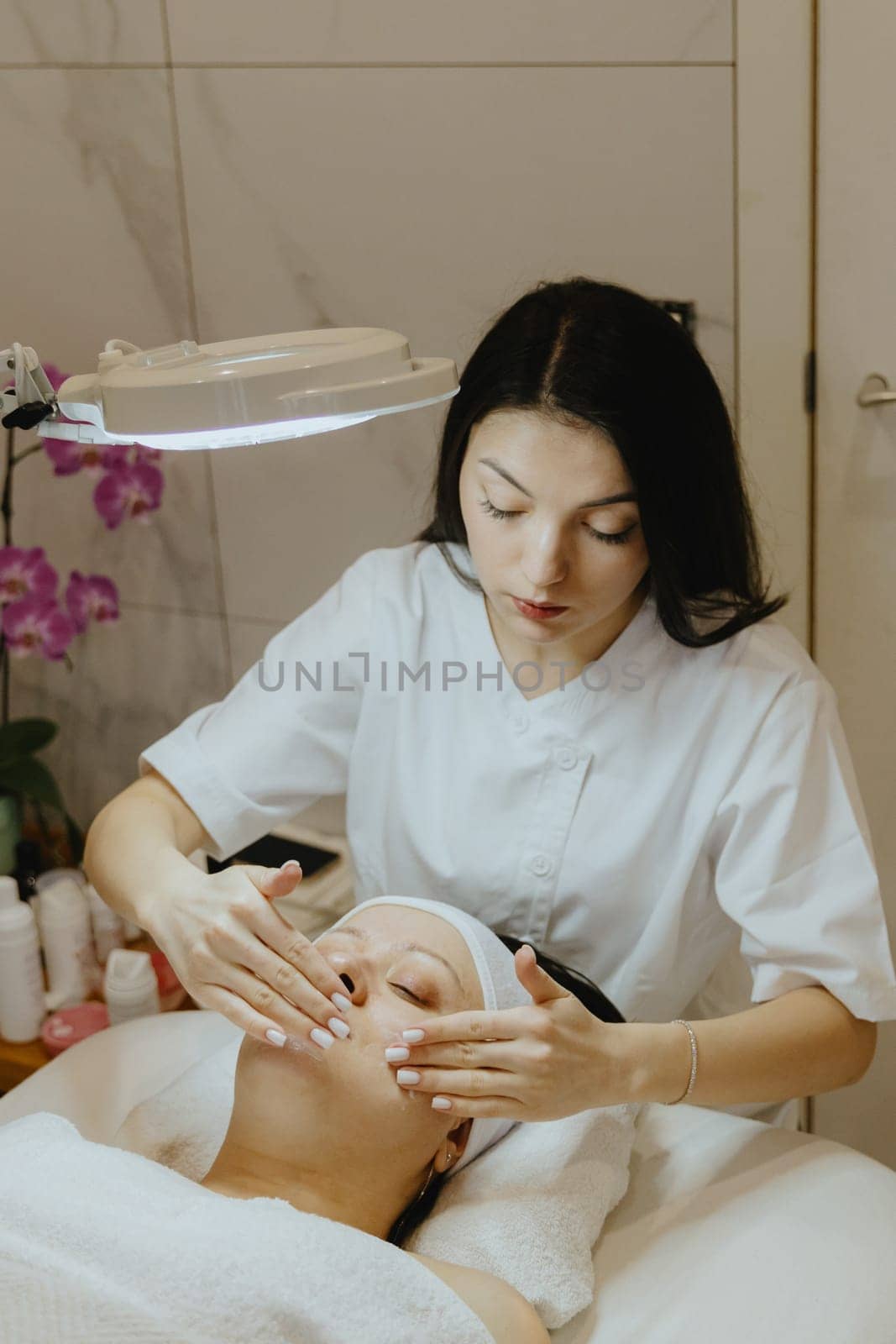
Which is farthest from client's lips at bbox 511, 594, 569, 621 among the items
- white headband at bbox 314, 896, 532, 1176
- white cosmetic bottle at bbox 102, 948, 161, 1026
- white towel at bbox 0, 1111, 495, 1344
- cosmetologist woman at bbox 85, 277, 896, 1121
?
white cosmetic bottle at bbox 102, 948, 161, 1026

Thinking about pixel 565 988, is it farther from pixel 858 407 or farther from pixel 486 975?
pixel 858 407

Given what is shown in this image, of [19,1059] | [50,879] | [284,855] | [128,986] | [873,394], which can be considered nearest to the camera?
[873,394]

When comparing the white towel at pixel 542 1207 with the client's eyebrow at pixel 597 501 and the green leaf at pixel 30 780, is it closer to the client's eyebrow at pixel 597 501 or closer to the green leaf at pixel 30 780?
the client's eyebrow at pixel 597 501

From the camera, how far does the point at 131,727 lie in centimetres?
225

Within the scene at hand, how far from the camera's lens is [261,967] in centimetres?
113

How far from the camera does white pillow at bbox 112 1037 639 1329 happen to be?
111cm

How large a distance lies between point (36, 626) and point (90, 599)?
9 cm

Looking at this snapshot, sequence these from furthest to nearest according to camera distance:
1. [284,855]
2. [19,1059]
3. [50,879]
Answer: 1. [284,855]
2. [50,879]
3. [19,1059]

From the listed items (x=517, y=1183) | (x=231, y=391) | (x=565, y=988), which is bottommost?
(x=517, y=1183)

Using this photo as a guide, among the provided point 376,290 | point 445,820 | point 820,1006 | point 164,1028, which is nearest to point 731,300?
point 376,290

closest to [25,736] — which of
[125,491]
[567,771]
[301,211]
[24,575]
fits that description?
[24,575]

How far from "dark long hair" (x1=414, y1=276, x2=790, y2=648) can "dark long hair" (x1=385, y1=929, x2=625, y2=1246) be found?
0.36 metres

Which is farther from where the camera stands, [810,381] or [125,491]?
[125,491]

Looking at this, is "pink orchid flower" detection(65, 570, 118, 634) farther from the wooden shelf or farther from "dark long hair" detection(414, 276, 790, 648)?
"dark long hair" detection(414, 276, 790, 648)
